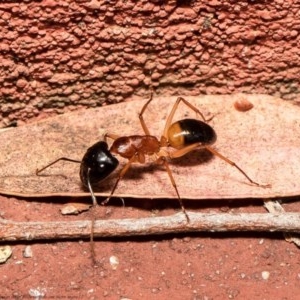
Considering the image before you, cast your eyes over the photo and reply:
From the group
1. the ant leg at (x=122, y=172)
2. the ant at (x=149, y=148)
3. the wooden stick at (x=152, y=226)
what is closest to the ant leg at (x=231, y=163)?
the ant at (x=149, y=148)

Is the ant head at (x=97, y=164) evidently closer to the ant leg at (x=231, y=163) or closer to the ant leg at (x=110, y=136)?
the ant leg at (x=110, y=136)

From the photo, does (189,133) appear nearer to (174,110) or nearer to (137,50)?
(174,110)

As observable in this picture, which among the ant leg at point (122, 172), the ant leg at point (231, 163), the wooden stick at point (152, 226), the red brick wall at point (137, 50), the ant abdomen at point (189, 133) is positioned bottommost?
the wooden stick at point (152, 226)

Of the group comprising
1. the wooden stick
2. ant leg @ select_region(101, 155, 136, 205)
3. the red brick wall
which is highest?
the red brick wall

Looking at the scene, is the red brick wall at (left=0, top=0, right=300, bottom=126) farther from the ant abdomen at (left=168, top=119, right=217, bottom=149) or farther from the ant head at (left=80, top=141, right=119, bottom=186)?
the ant head at (left=80, top=141, right=119, bottom=186)

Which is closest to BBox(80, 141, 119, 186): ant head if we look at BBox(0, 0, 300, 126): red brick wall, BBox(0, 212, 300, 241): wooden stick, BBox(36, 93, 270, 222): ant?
BBox(36, 93, 270, 222): ant

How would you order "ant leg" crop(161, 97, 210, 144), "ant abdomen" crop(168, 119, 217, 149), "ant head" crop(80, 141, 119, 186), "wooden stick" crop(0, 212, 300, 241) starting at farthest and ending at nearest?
1. "ant leg" crop(161, 97, 210, 144)
2. "ant abdomen" crop(168, 119, 217, 149)
3. "ant head" crop(80, 141, 119, 186)
4. "wooden stick" crop(0, 212, 300, 241)

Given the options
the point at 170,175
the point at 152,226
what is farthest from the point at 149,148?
the point at 152,226
